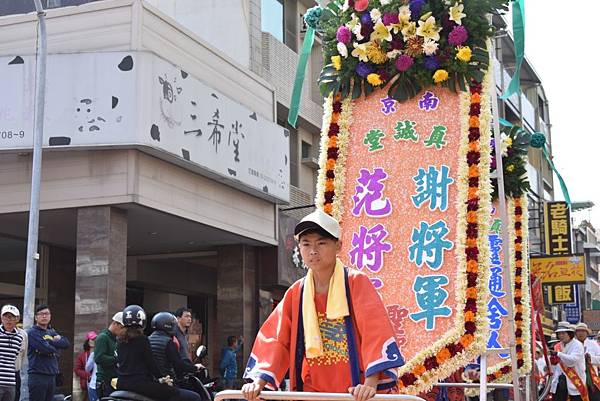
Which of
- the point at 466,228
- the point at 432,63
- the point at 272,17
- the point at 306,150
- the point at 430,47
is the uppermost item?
the point at 272,17

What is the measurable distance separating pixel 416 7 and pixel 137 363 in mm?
4012

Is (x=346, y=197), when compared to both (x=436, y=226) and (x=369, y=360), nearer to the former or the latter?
(x=436, y=226)

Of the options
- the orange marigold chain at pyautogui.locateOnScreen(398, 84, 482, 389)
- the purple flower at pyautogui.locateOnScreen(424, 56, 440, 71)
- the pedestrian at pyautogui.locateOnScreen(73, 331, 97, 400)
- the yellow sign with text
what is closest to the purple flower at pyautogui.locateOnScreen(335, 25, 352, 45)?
the purple flower at pyautogui.locateOnScreen(424, 56, 440, 71)

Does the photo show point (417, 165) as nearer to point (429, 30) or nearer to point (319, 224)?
point (429, 30)

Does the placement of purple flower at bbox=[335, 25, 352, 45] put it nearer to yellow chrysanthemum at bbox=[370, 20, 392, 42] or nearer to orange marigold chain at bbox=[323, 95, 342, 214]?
yellow chrysanthemum at bbox=[370, 20, 392, 42]

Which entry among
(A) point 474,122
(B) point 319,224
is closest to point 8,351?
(A) point 474,122

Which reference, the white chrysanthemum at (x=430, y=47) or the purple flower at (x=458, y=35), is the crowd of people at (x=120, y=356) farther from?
the purple flower at (x=458, y=35)

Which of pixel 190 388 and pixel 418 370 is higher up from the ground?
pixel 418 370

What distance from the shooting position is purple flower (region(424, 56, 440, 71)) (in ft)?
24.9

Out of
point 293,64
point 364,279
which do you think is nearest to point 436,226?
point 364,279

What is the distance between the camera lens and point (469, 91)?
24.6 feet

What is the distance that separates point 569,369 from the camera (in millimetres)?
12422

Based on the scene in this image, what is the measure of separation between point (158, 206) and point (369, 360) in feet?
41.4

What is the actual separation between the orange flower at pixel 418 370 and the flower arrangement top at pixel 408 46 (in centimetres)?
233
